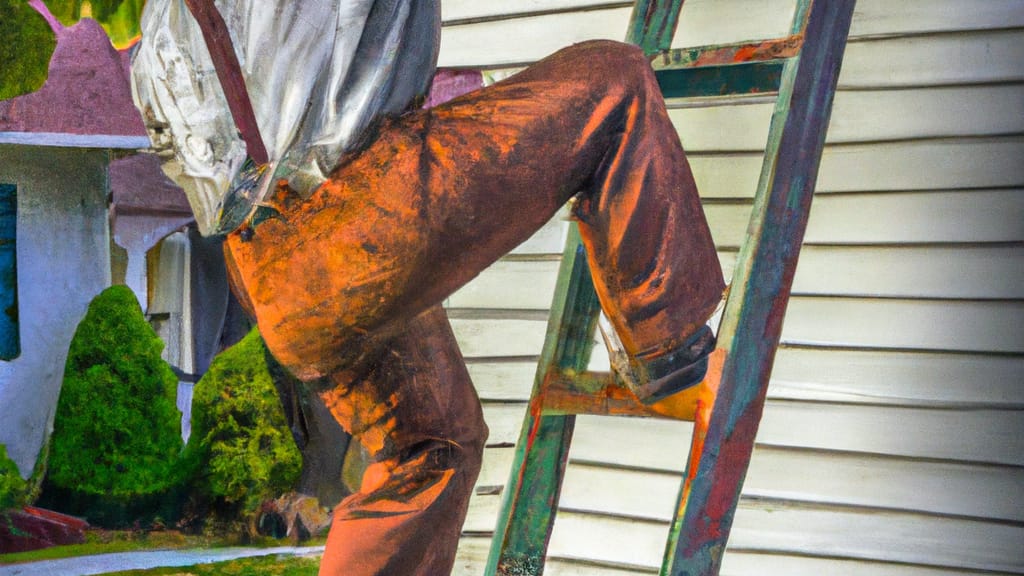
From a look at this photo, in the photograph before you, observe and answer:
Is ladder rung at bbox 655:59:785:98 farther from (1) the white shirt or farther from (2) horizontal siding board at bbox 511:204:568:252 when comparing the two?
(2) horizontal siding board at bbox 511:204:568:252

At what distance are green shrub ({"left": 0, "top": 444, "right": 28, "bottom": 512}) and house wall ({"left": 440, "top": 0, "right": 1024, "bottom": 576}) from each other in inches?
59.3

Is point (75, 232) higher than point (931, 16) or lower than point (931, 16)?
lower

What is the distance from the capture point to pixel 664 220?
1.15 metres

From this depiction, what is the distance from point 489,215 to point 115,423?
1836 mm

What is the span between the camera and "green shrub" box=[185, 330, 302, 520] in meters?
2.63

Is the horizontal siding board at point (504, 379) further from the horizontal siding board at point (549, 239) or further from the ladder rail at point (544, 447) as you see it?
the ladder rail at point (544, 447)

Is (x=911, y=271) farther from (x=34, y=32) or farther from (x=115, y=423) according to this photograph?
(x=34, y=32)

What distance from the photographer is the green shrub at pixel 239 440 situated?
8.64 ft

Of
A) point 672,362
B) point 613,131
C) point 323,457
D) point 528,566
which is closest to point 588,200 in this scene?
point 613,131

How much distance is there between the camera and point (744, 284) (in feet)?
4.14

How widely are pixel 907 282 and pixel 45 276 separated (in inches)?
77.2

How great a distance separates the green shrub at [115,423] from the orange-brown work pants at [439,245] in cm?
148

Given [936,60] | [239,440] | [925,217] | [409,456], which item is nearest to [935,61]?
[936,60]

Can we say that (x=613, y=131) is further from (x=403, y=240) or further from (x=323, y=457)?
(x=323, y=457)
